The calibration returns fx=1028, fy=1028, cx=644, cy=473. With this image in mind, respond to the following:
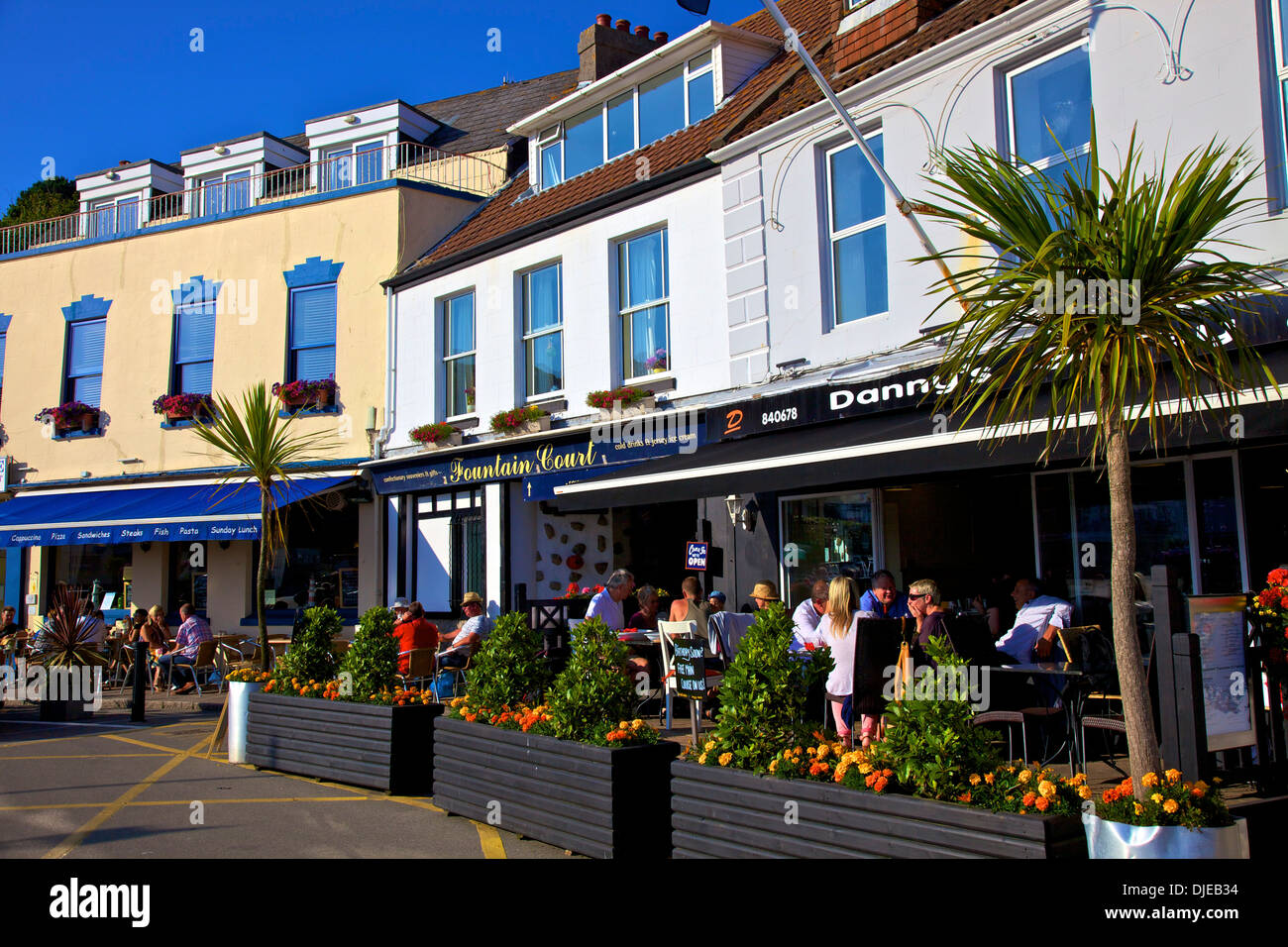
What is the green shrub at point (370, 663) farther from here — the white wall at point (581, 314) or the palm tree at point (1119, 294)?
the palm tree at point (1119, 294)

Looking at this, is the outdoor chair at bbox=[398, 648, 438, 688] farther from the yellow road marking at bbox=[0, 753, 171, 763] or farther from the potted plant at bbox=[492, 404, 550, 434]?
the potted plant at bbox=[492, 404, 550, 434]

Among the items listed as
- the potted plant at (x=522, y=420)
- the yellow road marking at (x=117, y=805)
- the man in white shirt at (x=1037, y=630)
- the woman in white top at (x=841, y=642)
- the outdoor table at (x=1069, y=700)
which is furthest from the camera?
the potted plant at (x=522, y=420)

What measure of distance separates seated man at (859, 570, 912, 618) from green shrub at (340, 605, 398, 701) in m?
4.02

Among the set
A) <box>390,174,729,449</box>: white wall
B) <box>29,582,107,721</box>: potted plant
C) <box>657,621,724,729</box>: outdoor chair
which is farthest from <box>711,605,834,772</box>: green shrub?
<box>29,582,107,721</box>: potted plant

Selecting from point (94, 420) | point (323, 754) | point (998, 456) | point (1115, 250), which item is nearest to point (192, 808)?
point (323, 754)

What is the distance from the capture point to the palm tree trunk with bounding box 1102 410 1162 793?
422 centimetres

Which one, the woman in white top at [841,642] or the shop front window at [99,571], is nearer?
the woman in white top at [841,642]

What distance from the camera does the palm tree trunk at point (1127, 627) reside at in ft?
13.8

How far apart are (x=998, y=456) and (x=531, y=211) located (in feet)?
33.6

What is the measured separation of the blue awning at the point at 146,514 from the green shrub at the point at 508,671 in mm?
9608

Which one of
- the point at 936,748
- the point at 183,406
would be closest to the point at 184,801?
the point at 936,748

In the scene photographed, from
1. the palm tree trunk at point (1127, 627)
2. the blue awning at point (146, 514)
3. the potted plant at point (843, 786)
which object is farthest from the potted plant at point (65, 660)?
the palm tree trunk at point (1127, 627)
